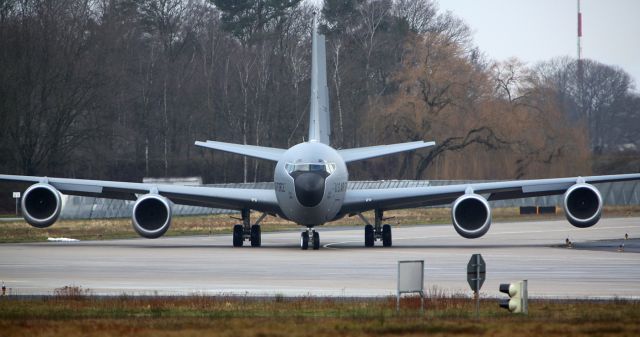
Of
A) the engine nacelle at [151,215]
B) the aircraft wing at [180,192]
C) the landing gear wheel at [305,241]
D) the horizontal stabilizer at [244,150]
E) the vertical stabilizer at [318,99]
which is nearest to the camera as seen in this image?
the engine nacelle at [151,215]

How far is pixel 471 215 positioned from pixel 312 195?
4.99 m

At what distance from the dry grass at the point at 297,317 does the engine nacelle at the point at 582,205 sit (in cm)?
1564

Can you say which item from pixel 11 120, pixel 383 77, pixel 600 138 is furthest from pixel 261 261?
pixel 600 138

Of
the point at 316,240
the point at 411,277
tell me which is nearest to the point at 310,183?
the point at 316,240

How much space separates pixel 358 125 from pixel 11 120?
2532 cm

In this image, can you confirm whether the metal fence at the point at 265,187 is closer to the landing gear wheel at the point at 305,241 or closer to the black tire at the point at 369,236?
the black tire at the point at 369,236

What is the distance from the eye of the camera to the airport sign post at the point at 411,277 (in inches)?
708

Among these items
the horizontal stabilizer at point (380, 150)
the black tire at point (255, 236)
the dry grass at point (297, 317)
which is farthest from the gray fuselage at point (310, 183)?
the dry grass at point (297, 317)

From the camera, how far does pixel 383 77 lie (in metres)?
87.9

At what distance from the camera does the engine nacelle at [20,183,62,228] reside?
117ft

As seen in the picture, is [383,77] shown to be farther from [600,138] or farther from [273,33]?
[600,138]

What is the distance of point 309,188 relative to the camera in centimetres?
3409

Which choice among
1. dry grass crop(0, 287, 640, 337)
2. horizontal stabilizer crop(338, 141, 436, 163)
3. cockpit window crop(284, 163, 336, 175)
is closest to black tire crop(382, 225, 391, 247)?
horizontal stabilizer crop(338, 141, 436, 163)

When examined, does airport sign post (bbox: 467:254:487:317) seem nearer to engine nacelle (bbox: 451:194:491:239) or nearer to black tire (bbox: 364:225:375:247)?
engine nacelle (bbox: 451:194:491:239)
